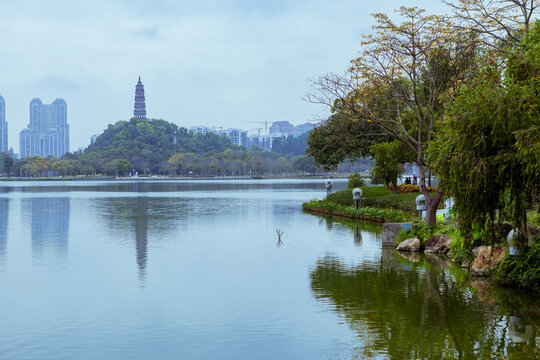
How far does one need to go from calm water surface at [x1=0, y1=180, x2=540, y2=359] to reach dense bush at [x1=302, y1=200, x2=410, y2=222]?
21.8ft

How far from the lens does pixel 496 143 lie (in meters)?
11.1

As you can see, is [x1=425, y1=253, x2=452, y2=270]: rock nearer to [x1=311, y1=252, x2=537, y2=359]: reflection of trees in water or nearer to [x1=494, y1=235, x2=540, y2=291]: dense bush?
[x1=311, y1=252, x2=537, y2=359]: reflection of trees in water

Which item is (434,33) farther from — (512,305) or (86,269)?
(86,269)

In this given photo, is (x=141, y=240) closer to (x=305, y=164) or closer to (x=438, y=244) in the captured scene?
(x=438, y=244)

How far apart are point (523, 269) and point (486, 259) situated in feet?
4.62

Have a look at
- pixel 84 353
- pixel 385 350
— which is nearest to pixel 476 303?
pixel 385 350

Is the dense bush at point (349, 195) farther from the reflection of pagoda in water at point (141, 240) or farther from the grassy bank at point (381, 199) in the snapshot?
the reflection of pagoda in water at point (141, 240)

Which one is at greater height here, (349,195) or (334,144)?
(334,144)

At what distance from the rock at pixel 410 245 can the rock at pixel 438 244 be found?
36 centimetres

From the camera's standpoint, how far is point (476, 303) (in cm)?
1145

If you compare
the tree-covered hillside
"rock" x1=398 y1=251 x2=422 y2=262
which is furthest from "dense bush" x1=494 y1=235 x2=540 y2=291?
the tree-covered hillside

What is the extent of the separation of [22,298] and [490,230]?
9.19 metres

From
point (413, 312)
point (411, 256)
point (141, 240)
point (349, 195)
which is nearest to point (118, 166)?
point (349, 195)

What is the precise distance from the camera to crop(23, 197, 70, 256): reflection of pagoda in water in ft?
64.3
